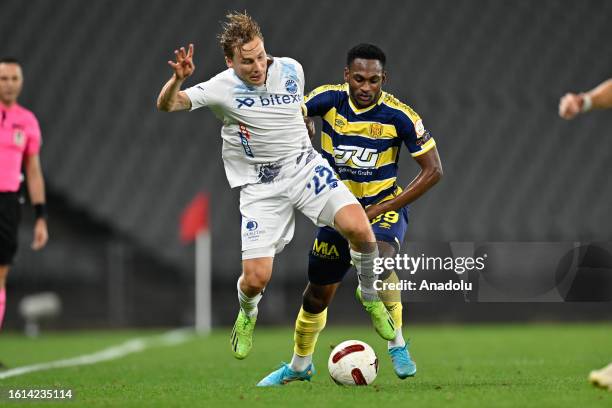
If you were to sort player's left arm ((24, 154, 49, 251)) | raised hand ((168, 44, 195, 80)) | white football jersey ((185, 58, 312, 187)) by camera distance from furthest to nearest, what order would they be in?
player's left arm ((24, 154, 49, 251)) → white football jersey ((185, 58, 312, 187)) → raised hand ((168, 44, 195, 80))

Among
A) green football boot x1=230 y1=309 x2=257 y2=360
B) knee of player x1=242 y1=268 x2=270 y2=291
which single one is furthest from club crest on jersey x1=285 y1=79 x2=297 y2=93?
green football boot x1=230 y1=309 x2=257 y2=360

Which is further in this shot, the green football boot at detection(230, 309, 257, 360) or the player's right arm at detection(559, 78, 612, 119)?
the green football boot at detection(230, 309, 257, 360)

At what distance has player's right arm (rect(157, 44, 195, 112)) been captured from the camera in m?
5.57

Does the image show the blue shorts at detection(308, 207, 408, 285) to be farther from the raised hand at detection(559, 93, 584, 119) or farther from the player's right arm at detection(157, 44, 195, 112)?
the raised hand at detection(559, 93, 584, 119)

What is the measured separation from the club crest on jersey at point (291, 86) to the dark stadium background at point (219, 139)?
28.3 ft

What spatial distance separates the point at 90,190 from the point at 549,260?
10.2m

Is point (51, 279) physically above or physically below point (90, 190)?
below

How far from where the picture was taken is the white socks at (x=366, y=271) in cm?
602

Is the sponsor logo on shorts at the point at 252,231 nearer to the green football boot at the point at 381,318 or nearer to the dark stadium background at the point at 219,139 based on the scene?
the green football boot at the point at 381,318

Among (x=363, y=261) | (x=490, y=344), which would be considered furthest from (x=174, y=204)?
(x=363, y=261)

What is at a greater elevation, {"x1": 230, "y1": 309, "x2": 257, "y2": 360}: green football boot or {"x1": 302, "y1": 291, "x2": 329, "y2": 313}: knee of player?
{"x1": 302, "y1": 291, "x2": 329, "y2": 313}: knee of player

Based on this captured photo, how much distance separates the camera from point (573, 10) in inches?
750

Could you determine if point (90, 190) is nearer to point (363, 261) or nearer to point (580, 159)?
point (580, 159)

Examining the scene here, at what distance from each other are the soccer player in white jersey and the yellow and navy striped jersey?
0.85 ft
